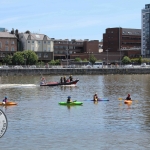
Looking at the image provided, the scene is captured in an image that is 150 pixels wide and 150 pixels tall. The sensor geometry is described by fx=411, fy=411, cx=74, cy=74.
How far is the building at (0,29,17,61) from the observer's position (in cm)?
15562

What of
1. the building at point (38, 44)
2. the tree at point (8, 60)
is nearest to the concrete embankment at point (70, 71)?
the tree at point (8, 60)

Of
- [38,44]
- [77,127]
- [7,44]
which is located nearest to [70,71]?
[7,44]

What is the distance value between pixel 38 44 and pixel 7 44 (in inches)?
546

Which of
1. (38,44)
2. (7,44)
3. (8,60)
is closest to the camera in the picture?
(8,60)

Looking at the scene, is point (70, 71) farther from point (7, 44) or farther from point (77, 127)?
point (77, 127)

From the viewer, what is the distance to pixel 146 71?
140 meters

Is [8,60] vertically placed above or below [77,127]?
above

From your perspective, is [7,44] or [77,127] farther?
[7,44]

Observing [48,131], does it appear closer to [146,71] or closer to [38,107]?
[38,107]

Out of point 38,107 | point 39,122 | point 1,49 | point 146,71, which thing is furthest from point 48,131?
point 1,49

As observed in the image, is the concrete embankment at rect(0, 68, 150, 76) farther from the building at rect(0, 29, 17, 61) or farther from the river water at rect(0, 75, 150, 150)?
the river water at rect(0, 75, 150, 150)

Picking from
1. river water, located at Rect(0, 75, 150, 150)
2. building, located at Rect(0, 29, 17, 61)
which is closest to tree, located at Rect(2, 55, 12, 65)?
building, located at Rect(0, 29, 17, 61)

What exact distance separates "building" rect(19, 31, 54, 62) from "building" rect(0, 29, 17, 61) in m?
5.46

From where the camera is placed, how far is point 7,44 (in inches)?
6161
